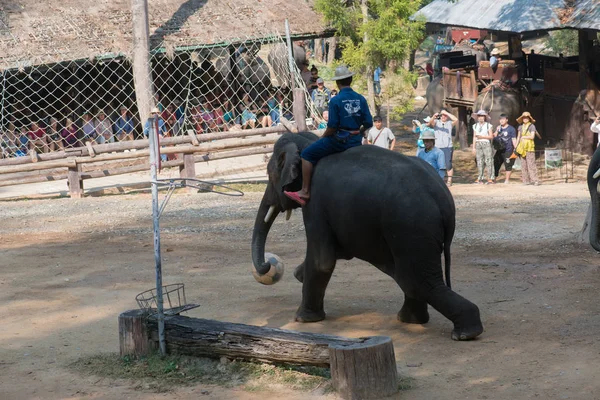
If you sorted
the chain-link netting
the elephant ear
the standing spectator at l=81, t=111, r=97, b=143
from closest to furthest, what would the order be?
1. the elephant ear
2. the chain-link netting
3. the standing spectator at l=81, t=111, r=97, b=143

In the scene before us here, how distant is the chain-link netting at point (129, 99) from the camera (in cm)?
2270

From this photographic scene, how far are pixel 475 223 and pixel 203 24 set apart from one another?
10893 mm

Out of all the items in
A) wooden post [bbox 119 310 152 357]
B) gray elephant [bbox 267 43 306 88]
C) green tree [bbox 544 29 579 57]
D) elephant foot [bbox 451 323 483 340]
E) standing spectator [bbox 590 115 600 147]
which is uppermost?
green tree [bbox 544 29 579 57]

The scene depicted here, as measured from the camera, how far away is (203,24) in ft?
75.2

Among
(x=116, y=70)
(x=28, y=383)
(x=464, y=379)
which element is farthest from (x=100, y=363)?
(x=116, y=70)

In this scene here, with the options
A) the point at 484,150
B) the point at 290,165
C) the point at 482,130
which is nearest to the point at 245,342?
the point at 290,165

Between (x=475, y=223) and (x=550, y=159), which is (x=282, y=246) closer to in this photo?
(x=475, y=223)

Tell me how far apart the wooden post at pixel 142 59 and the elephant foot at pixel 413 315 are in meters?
14.3

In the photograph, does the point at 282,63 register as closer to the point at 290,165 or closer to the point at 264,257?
the point at 264,257

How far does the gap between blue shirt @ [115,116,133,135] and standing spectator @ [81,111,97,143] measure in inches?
22.7

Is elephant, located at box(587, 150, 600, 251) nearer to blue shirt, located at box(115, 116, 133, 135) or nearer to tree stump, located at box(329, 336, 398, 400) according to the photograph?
tree stump, located at box(329, 336, 398, 400)

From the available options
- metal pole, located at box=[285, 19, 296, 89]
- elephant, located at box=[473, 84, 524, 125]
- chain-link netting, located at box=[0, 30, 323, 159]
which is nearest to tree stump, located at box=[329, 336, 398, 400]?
metal pole, located at box=[285, 19, 296, 89]

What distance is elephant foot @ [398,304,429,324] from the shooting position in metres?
8.59

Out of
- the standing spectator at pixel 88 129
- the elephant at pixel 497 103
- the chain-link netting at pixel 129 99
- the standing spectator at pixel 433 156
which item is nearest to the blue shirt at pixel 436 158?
the standing spectator at pixel 433 156
